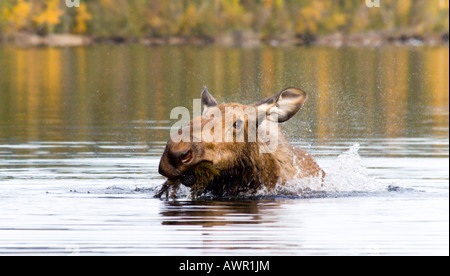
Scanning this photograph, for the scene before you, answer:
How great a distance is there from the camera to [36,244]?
1208 centimetres

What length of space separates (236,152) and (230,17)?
16271 centimetres

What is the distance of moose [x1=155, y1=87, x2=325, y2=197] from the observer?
43.4 ft

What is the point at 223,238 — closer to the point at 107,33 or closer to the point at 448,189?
the point at 448,189

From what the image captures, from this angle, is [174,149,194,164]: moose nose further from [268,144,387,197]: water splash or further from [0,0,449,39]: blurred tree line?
[0,0,449,39]: blurred tree line

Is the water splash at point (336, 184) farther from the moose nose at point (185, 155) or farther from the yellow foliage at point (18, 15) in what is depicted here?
the yellow foliage at point (18, 15)

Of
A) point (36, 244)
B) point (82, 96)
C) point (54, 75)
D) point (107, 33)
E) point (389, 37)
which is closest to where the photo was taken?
point (36, 244)

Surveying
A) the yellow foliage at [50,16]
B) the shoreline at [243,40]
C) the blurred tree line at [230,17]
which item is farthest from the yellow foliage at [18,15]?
→ the shoreline at [243,40]

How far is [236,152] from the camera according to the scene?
13.9m

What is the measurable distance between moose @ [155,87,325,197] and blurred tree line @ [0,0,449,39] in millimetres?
141201

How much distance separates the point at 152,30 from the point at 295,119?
14662cm

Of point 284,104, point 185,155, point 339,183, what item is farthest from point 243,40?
point 185,155

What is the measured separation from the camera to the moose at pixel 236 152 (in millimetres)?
13219

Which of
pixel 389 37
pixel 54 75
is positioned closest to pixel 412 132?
pixel 54 75

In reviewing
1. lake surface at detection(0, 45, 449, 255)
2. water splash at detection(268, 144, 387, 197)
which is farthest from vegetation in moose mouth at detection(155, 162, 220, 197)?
water splash at detection(268, 144, 387, 197)
